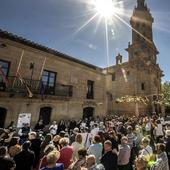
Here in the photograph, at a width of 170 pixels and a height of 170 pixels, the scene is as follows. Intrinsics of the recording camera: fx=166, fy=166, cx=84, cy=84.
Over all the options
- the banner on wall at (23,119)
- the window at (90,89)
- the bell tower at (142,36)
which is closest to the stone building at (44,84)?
the window at (90,89)

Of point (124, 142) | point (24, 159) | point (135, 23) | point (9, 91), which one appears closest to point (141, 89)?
point (135, 23)

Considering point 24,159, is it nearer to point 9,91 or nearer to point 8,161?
point 8,161

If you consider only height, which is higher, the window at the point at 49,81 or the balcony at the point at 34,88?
the window at the point at 49,81

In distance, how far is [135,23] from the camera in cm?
3678

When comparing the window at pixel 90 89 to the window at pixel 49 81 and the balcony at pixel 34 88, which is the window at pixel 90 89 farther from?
the window at pixel 49 81

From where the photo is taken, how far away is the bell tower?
114 ft

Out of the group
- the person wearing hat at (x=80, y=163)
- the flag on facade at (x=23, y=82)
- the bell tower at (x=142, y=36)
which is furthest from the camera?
the bell tower at (x=142, y=36)

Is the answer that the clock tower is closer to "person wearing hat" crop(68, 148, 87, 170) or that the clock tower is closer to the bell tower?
the bell tower

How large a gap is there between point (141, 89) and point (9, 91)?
25.6 meters

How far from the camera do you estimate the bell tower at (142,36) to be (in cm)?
3481

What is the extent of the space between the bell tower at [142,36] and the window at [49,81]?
75.6 ft

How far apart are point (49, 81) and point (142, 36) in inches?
1096

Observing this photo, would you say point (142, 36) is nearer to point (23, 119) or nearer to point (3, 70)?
point (3, 70)

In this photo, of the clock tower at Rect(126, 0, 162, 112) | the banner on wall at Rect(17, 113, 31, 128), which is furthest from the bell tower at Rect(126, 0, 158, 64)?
the banner on wall at Rect(17, 113, 31, 128)
